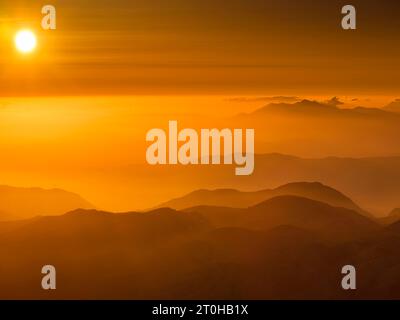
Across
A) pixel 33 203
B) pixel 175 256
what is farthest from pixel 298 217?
pixel 33 203

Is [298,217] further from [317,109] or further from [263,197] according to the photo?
[317,109]

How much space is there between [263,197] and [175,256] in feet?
1.88

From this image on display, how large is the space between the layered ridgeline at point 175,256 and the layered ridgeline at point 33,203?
0.05 m

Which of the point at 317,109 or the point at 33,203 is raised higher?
the point at 317,109

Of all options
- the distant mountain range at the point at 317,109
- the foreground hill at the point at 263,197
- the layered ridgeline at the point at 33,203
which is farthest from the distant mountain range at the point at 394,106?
the layered ridgeline at the point at 33,203

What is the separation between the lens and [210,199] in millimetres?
5148

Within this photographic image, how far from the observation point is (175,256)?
5.17 m

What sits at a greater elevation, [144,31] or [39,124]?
[144,31]

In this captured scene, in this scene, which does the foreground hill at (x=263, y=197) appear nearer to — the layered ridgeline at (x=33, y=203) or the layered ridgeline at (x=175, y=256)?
the layered ridgeline at (x=175, y=256)

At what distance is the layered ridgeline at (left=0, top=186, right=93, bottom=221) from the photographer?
5141 millimetres

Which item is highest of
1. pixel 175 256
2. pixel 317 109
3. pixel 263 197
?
pixel 317 109

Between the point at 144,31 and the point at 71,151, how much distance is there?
0.76 meters

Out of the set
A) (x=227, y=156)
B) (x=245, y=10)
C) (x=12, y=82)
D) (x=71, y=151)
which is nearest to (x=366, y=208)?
(x=227, y=156)

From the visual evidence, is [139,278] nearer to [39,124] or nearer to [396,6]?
[39,124]
